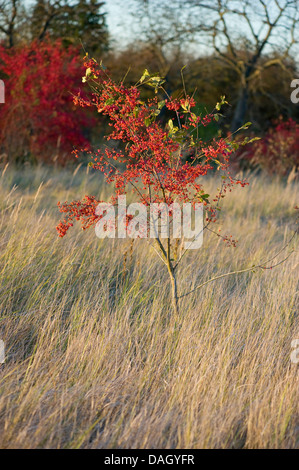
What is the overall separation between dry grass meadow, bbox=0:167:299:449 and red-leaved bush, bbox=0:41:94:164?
537cm

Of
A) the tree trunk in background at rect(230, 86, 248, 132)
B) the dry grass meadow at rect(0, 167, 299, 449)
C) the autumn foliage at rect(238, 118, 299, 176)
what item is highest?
the tree trunk in background at rect(230, 86, 248, 132)

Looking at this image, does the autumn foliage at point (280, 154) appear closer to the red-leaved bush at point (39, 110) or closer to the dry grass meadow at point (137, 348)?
the red-leaved bush at point (39, 110)

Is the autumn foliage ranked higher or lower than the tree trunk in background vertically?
lower

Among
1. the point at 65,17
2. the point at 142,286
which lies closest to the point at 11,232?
the point at 142,286

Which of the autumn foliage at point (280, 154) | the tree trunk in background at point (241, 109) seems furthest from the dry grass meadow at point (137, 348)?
the tree trunk in background at point (241, 109)

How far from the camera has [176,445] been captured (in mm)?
2432

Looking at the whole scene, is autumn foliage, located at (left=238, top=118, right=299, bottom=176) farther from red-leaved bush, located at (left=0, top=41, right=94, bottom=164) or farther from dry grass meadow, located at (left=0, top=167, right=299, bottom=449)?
dry grass meadow, located at (left=0, top=167, right=299, bottom=449)

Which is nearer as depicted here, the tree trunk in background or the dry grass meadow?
the dry grass meadow

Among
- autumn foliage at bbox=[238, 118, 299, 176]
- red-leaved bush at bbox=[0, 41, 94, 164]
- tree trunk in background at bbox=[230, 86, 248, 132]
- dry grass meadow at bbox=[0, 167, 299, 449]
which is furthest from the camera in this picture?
tree trunk in background at bbox=[230, 86, 248, 132]

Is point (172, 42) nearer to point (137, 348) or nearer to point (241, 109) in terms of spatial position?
point (241, 109)

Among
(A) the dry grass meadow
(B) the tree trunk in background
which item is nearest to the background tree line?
(B) the tree trunk in background

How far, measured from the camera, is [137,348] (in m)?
3.15

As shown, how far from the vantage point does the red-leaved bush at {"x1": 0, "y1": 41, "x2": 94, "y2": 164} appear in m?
9.78
